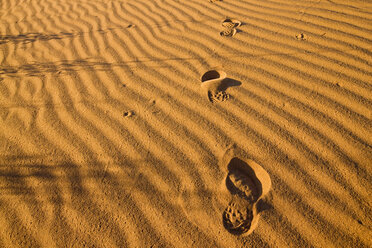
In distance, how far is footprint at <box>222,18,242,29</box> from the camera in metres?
2.73

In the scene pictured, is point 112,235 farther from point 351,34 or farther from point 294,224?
point 351,34

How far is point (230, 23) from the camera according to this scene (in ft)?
9.11

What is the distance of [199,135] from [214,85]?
59 centimetres

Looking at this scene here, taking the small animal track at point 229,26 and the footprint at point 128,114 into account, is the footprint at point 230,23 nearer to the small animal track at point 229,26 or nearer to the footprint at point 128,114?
the small animal track at point 229,26

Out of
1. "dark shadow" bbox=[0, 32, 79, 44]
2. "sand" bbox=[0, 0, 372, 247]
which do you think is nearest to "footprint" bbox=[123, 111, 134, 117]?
"sand" bbox=[0, 0, 372, 247]

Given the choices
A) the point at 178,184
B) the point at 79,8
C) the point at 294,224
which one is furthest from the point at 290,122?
the point at 79,8

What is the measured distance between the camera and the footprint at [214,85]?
1.99 metres

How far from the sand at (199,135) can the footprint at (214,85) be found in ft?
0.04

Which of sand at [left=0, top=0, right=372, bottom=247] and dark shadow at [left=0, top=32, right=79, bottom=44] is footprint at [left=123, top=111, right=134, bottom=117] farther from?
dark shadow at [left=0, top=32, right=79, bottom=44]

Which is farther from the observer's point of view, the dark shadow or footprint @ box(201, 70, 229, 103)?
the dark shadow

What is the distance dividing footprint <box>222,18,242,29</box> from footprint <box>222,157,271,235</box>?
1.93 metres

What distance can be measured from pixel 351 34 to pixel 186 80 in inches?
71.5

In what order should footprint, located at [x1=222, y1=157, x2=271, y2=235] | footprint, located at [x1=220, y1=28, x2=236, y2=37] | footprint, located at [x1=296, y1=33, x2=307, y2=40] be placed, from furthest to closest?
footprint, located at [x1=220, y1=28, x2=236, y2=37] → footprint, located at [x1=296, y1=33, x2=307, y2=40] → footprint, located at [x1=222, y1=157, x2=271, y2=235]

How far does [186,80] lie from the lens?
2.18m
